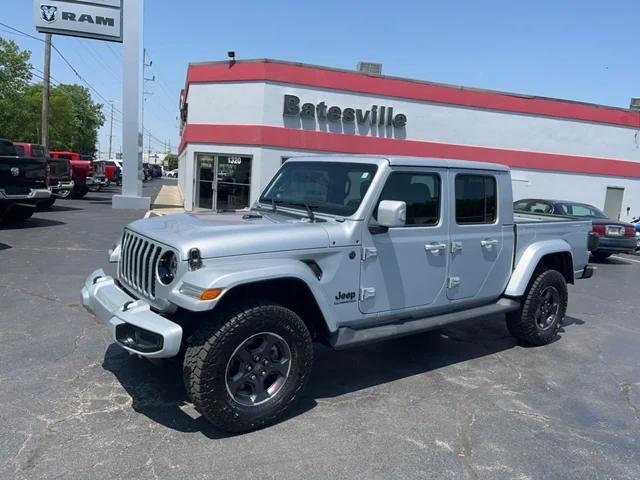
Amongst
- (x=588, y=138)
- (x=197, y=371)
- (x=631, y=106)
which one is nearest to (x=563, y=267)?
(x=197, y=371)

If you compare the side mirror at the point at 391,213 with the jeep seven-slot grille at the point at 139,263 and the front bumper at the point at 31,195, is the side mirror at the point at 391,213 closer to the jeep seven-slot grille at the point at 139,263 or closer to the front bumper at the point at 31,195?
the jeep seven-slot grille at the point at 139,263

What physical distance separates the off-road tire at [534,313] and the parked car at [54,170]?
50.8ft

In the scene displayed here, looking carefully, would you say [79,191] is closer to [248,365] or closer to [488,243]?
[488,243]

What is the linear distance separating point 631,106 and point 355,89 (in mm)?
13920

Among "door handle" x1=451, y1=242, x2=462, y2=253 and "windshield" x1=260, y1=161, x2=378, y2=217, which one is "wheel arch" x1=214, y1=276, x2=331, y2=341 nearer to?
"windshield" x1=260, y1=161, x2=378, y2=217

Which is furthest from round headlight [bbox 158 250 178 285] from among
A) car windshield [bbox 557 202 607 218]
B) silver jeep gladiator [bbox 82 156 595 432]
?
car windshield [bbox 557 202 607 218]

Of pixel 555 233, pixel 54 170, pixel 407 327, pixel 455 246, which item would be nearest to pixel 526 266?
pixel 555 233

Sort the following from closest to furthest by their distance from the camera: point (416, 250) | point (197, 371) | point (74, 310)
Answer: point (197, 371), point (416, 250), point (74, 310)

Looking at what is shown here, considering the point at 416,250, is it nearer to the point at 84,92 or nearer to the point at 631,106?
the point at 631,106

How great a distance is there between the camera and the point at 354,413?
4043mm

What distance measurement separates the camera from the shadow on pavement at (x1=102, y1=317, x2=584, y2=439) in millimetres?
3932

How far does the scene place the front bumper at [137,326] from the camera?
3.31m

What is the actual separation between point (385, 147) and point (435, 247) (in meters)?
15.8

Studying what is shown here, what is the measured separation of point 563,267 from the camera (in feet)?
20.6
